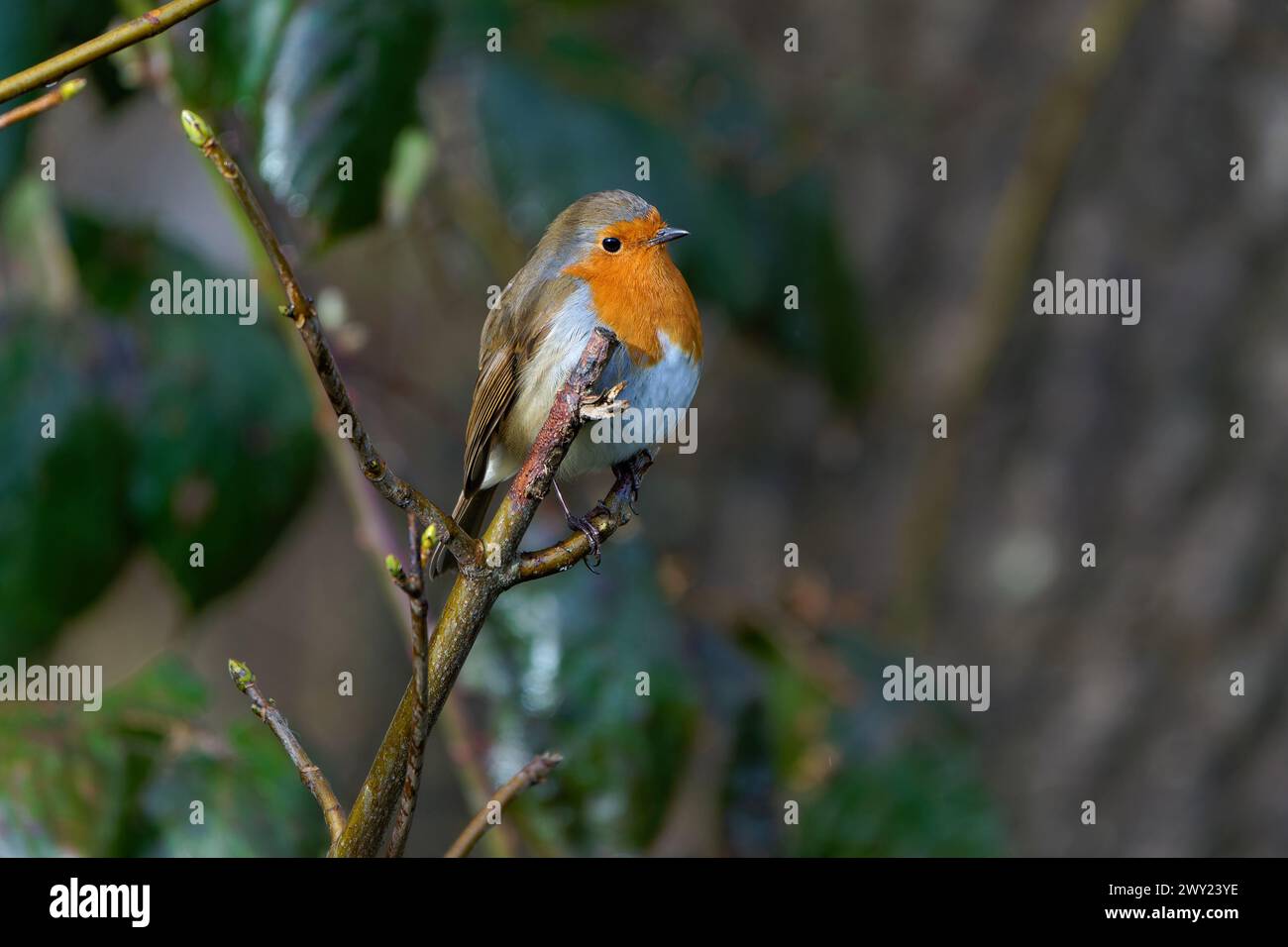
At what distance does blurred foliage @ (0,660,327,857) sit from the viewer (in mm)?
1952

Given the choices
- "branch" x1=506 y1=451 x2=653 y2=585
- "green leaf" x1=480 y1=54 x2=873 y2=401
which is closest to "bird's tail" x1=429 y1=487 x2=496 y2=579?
"branch" x1=506 y1=451 x2=653 y2=585

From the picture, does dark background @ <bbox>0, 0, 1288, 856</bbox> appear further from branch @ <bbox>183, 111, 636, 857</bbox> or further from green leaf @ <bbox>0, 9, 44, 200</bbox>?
branch @ <bbox>183, 111, 636, 857</bbox>

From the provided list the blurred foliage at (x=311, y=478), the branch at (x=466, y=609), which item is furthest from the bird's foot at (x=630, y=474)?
the branch at (x=466, y=609)

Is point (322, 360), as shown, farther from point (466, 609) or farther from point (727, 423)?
point (727, 423)

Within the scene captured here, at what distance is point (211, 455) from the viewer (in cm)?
255

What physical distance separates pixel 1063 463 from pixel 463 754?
2.00 m

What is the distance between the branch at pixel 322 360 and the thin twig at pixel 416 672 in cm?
4

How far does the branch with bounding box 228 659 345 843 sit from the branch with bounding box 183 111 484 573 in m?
0.20

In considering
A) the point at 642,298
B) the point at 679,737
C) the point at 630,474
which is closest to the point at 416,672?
the point at 630,474

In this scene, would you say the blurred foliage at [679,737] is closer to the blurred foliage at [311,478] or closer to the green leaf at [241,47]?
the blurred foliage at [311,478]

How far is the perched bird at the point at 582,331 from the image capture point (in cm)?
222

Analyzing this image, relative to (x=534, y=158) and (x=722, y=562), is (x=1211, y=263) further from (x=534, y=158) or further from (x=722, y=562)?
(x=534, y=158)

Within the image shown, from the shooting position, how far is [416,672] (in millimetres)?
1046

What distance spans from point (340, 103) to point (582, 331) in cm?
55
